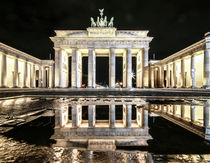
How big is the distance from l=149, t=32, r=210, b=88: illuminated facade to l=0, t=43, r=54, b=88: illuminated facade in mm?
40289

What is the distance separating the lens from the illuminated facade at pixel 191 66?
2729 cm

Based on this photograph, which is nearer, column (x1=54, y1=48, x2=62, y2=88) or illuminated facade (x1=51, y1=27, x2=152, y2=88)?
illuminated facade (x1=51, y1=27, x2=152, y2=88)

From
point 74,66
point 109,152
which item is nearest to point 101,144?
point 109,152

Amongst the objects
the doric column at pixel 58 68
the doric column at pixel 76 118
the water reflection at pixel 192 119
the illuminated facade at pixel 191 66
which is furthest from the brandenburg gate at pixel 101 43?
the doric column at pixel 76 118

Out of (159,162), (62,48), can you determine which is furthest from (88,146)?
(62,48)

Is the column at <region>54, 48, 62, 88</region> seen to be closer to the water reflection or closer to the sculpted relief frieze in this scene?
the sculpted relief frieze

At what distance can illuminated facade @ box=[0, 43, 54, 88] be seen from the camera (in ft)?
113

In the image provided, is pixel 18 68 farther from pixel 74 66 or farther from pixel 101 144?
pixel 101 144

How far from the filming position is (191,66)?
3381cm

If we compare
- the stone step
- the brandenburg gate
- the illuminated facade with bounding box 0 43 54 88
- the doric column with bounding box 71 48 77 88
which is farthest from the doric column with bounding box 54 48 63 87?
the stone step

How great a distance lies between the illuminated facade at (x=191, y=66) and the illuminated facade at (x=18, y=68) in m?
40.3

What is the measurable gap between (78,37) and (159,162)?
4142 centimetres

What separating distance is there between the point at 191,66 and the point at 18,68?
52.0 m

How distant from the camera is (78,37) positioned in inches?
1597
